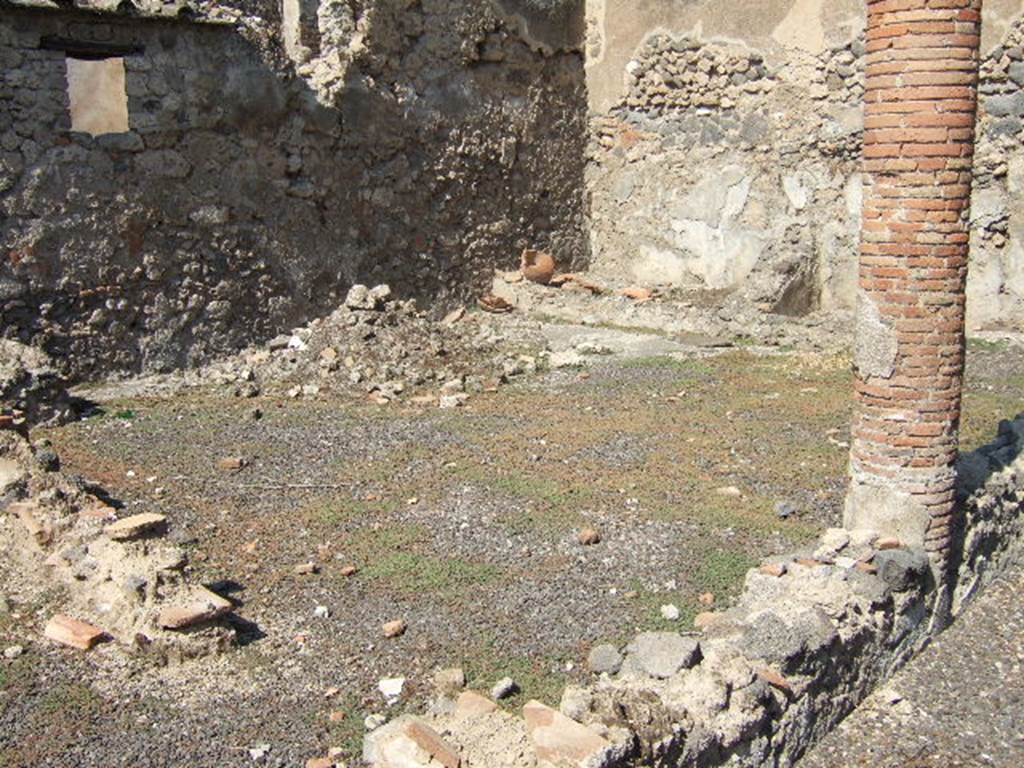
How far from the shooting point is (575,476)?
6906 millimetres

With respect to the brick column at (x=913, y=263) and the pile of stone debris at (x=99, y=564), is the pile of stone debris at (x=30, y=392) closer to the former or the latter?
the pile of stone debris at (x=99, y=564)

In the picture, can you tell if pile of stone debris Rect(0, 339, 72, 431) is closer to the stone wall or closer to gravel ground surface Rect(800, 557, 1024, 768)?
gravel ground surface Rect(800, 557, 1024, 768)

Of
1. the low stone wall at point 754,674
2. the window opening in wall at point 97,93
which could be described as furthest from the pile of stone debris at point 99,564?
the window opening in wall at point 97,93

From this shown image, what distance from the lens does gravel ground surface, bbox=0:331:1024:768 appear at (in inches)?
167

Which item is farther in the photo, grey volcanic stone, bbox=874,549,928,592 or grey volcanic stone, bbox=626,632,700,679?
grey volcanic stone, bbox=874,549,928,592

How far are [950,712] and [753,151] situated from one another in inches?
355

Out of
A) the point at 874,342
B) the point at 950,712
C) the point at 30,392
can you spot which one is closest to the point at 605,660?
the point at 950,712

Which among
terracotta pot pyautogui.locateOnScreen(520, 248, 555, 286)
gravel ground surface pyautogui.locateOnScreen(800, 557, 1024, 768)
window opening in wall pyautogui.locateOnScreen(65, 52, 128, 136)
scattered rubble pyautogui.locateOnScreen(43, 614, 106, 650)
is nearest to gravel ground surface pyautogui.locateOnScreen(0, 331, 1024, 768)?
scattered rubble pyautogui.locateOnScreen(43, 614, 106, 650)

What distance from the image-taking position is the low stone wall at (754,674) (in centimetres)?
353

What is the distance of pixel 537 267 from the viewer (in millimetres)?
13133

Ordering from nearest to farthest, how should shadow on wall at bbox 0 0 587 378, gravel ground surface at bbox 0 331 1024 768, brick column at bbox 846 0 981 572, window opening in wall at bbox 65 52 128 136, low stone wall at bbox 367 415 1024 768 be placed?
low stone wall at bbox 367 415 1024 768
gravel ground surface at bbox 0 331 1024 768
brick column at bbox 846 0 981 572
shadow on wall at bbox 0 0 587 378
window opening in wall at bbox 65 52 128 136

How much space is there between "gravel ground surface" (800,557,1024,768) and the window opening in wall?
14.4 m

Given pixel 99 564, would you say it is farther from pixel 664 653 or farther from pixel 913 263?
pixel 913 263

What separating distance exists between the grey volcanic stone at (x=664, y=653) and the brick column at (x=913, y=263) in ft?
5.97
